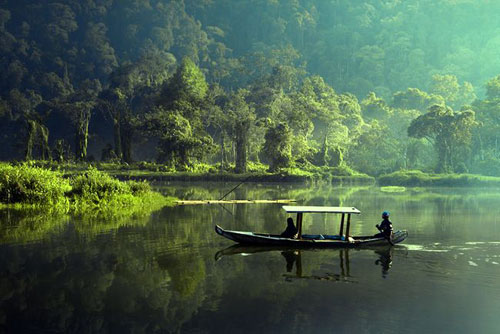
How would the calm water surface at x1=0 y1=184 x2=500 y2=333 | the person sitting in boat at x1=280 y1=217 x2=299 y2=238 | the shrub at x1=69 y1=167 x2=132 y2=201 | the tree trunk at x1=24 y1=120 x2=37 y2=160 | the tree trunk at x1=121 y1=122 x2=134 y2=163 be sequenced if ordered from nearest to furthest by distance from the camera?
the calm water surface at x1=0 y1=184 x2=500 y2=333 < the person sitting in boat at x1=280 y1=217 x2=299 y2=238 < the shrub at x1=69 y1=167 x2=132 y2=201 < the tree trunk at x1=24 y1=120 x2=37 y2=160 < the tree trunk at x1=121 y1=122 x2=134 y2=163

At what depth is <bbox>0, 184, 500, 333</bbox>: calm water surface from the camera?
48.8 ft

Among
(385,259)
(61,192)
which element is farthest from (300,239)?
(61,192)

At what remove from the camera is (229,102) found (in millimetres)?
112938

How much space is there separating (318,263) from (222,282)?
500 cm

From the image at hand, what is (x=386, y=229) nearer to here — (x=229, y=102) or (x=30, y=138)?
(x=30, y=138)

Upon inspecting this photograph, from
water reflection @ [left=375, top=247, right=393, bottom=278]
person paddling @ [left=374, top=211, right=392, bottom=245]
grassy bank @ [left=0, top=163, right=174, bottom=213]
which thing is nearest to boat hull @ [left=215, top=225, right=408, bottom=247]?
water reflection @ [left=375, top=247, right=393, bottom=278]

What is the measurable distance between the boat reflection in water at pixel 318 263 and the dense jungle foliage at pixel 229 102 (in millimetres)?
60241

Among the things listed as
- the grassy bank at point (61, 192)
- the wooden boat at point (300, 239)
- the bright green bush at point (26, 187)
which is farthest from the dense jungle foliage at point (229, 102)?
the wooden boat at point (300, 239)

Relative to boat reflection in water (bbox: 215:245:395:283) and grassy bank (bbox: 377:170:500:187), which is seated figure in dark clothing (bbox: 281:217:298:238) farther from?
grassy bank (bbox: 377:170:500:187)

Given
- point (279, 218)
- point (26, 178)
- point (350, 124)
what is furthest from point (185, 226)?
point (350, 124)

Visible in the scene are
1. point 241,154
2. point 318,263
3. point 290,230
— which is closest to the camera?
point 318,263

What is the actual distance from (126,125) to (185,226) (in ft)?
207

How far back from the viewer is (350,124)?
133 metres

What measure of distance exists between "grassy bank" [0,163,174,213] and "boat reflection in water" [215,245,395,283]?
1479 centimetres
